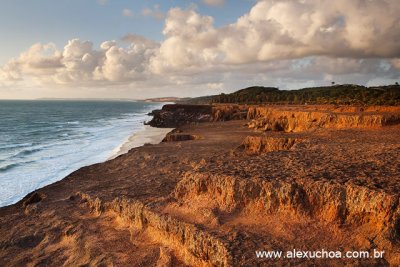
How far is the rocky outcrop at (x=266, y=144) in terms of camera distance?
79.3 feet

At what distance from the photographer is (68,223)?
14891mm

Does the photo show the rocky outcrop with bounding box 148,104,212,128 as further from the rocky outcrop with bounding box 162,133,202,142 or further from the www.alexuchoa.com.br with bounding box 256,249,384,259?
the www.alexuchoa.com.br with bounding box 256,249,384,259

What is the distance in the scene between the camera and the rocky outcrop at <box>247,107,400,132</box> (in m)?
28.2

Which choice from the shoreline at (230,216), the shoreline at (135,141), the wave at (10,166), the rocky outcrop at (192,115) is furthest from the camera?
the rocky outcrop at (192,115)

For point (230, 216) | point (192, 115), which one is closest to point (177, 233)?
point (230, 216)

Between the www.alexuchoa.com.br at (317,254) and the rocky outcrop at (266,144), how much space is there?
14953 millimetres

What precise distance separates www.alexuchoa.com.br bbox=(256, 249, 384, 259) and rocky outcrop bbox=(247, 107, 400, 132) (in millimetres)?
22168

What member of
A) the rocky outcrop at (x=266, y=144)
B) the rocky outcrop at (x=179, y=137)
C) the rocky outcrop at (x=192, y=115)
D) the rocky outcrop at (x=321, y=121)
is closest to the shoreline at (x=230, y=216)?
the rocky outcrop at (x=266, y=144)

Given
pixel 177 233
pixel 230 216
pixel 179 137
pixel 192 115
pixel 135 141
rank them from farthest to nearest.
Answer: pixel 192 115 < pixel 135 141 < pixel 179 137 < pixel 230 216 < pixel 177 233

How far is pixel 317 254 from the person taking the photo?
9125 millimetres

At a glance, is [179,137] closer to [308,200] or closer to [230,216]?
[230,216]

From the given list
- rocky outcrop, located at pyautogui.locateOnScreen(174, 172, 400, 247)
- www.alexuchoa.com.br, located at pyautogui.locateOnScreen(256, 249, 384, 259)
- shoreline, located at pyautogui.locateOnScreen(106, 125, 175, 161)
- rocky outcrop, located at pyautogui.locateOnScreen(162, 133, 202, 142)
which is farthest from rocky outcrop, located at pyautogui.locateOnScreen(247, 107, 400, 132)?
www.alexuchoa.com.br, located at pyautogui.locateOnScreen(256, 249, 384, 259)

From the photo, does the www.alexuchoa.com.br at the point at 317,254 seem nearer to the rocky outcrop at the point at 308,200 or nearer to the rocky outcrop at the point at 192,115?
the rocky outcrop at the point at 308,200

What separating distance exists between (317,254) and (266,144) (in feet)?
54.9
